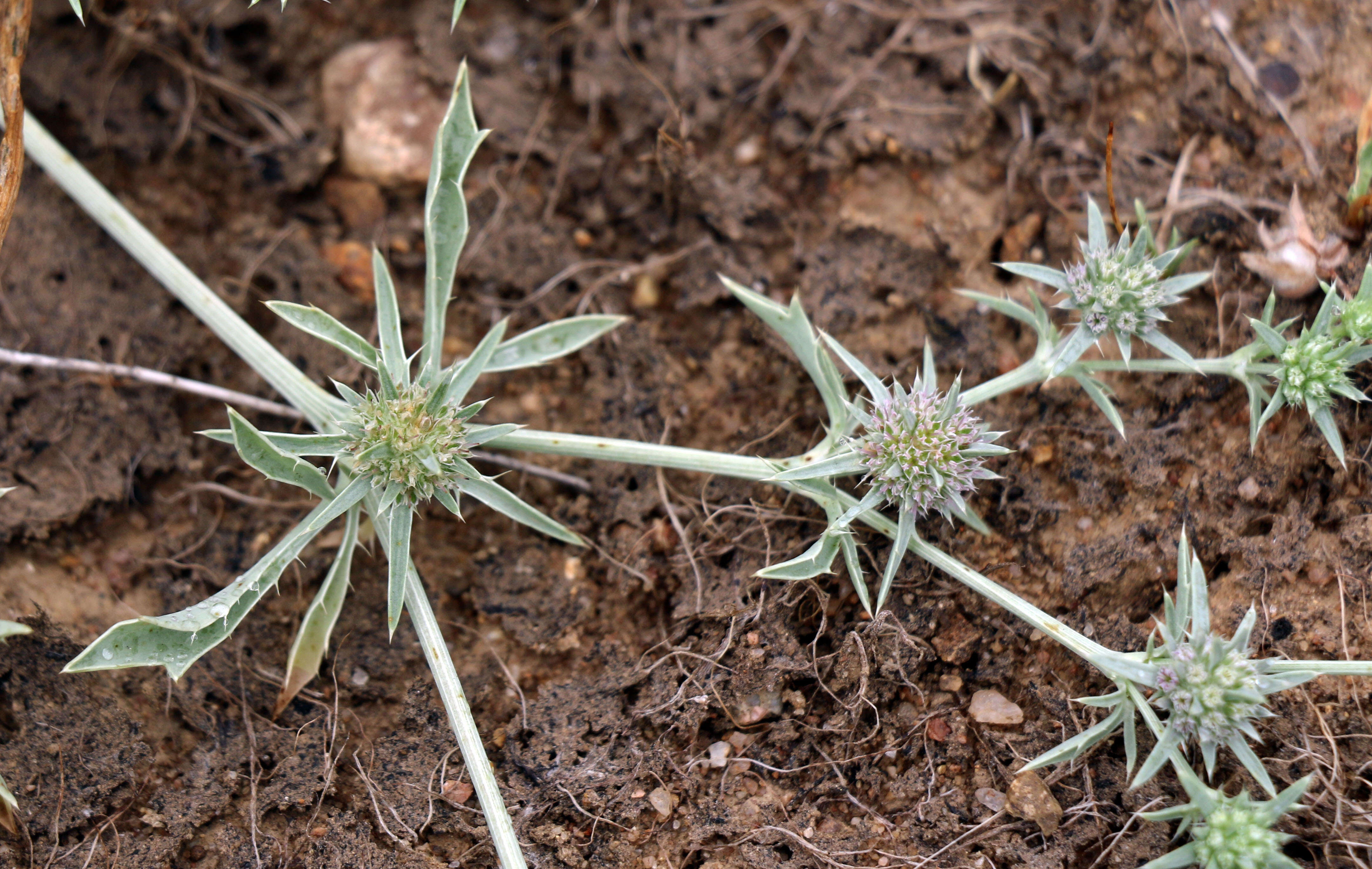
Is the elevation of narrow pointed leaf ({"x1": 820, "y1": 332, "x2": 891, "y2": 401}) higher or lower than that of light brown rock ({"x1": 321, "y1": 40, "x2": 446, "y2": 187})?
lower

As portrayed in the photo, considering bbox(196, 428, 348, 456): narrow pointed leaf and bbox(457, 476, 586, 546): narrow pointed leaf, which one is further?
bbox(457, 476, 586, 546): narrow pointed leaf

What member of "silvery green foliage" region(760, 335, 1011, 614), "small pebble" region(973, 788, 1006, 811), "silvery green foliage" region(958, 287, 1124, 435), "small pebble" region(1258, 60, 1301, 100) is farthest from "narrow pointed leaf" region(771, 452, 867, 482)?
"small pebble" region(1258, 60, 1301, 100)

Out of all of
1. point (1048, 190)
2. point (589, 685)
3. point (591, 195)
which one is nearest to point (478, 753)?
point (589, 685)

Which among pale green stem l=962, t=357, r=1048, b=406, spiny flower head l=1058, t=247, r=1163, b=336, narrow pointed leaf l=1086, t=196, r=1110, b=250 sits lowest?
pale green stem l=962, t=357, r=1048, b=406

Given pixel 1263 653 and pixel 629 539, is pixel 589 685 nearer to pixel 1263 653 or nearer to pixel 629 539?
pixel 629 539

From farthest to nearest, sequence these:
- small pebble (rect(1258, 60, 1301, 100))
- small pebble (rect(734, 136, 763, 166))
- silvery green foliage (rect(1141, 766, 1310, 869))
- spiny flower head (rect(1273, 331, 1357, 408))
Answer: small pebble (rect(734, 136, 763, 166))
small pebble (rect(1258, 60, 1301, 100))
spiny flower head (rect(1273, 331, 1357, 408))
silvery green foliage (rect(1141, 766, 1310, 869))

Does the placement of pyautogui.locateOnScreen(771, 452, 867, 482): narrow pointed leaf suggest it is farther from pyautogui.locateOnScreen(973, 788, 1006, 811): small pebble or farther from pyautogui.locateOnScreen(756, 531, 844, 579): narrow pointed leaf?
pyautogui.locateOnScreen(973, 788, 1006, 811): small pebble

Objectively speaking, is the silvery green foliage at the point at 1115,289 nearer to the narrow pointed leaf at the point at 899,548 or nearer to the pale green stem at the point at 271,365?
the narrow pointed leaf at the point at 899,548
